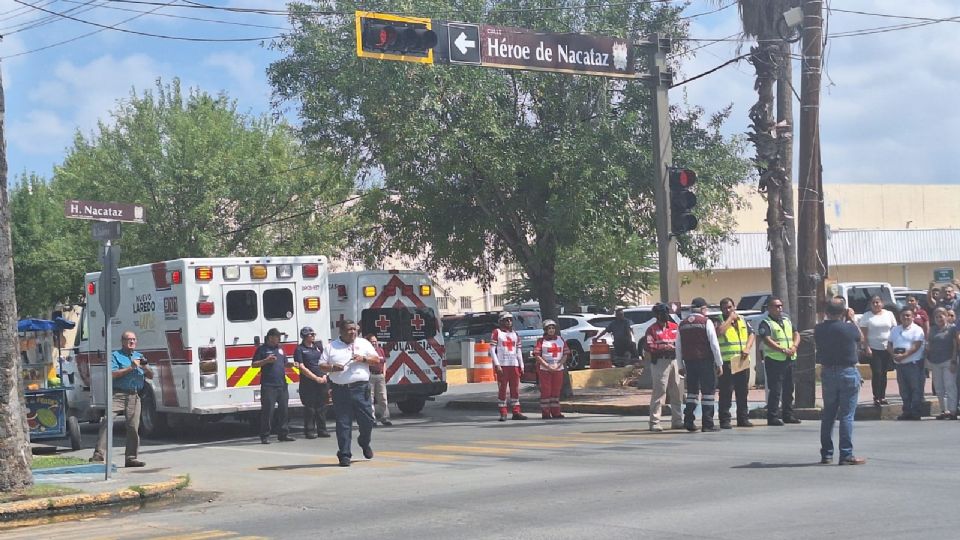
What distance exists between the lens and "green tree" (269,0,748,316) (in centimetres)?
2148

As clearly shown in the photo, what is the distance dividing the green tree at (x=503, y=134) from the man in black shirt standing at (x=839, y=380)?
927 cm

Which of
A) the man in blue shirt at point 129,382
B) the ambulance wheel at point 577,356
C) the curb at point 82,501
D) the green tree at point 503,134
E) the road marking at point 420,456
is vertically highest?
the green tree at point 503,134

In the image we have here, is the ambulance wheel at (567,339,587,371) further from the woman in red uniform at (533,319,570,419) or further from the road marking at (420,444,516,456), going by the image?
the road marking at (420,444,516,456)

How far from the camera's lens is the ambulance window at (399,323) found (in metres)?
22.3

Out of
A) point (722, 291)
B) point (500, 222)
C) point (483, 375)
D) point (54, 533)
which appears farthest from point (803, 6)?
point (722, 291)

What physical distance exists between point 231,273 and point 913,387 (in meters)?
10.4

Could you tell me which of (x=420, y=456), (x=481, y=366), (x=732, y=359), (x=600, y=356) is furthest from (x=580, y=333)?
(x=420, y=456)

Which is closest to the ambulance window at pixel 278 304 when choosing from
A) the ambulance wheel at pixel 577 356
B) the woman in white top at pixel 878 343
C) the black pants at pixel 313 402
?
the black pants at pixel 313 402

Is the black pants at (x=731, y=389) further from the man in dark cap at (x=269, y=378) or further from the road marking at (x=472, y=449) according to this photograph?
the man in dark cap at (x=269, y=378)

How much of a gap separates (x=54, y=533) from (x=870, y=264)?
5496cm

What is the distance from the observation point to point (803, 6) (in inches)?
720

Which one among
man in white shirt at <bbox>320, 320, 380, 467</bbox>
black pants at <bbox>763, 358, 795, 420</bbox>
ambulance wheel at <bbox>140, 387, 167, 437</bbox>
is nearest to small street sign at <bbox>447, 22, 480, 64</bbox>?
man in white shirt at <bbox>320, 320, 380, 467</bbox>

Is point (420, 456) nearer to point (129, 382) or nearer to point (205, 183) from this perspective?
point (129, 382)

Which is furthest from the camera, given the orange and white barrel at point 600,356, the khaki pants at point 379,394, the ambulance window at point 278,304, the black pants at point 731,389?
the orange and white barrel at point 600,356
